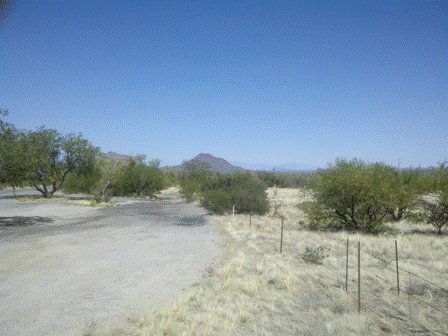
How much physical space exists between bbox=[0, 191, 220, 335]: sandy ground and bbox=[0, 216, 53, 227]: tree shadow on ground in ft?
2.48

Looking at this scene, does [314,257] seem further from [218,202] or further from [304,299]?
[218,202]

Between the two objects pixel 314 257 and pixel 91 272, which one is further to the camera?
pixel 314 257

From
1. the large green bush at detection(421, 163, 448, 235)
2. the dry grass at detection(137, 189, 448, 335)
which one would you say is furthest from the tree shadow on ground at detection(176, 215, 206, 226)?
the large green bush at detection(421, 163, 448, 235)

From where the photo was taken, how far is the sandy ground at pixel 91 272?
8.25 m

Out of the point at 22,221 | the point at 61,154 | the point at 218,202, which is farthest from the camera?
the point at 61,154

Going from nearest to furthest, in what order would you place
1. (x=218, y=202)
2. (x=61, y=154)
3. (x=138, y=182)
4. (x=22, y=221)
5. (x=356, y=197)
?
(x=356, y=197), (x=22, y=221), (x=218, y=202), (x=61, y=154), (x=138, y=182)

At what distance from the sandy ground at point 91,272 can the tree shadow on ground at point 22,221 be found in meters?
0.75

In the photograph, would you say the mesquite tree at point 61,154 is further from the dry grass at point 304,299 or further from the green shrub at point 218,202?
the dry grass at point 304,299

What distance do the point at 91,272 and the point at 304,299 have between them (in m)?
6.67

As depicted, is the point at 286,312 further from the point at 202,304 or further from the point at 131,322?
the point at 131,322

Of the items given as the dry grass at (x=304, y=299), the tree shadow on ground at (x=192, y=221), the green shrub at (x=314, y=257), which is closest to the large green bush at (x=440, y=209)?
the dry grass at (x=304, y=299)

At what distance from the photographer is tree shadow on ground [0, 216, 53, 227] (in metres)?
23.6

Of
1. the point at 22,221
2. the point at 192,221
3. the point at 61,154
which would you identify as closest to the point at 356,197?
the point at 192,221

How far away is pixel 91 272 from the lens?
1204 cm
